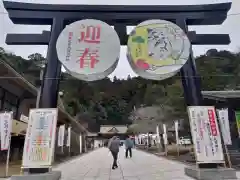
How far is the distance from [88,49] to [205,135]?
194 inches

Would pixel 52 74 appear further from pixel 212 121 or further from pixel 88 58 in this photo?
pixel 212 121

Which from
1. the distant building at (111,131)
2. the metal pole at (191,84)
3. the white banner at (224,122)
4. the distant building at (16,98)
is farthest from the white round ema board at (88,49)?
the distant building at (111,131)

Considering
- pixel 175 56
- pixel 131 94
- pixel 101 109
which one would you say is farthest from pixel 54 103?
pixel 101 109

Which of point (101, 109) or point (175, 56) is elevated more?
point (101, 109)

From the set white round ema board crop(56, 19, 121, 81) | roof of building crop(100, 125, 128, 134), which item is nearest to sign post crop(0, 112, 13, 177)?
white round ema board crop(56, 19, 121, 81)

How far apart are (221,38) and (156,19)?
2.84 meters

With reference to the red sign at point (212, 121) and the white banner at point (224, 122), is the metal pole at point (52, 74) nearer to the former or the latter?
the red sign at point (212, 121)

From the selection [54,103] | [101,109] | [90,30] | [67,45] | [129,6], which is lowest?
[54,103]

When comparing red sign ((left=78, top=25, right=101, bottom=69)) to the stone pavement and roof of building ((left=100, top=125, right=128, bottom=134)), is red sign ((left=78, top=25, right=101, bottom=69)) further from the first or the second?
roof of building ((left=100, top=125, right=128, bottom=134))

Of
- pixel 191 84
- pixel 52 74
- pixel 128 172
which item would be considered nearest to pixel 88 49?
pixel 52 74

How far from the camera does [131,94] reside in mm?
73188

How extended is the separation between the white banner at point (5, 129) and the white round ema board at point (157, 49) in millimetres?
5573

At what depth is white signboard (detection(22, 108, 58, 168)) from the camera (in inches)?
326

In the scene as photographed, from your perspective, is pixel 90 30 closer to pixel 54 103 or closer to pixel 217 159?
pixel 54 103
